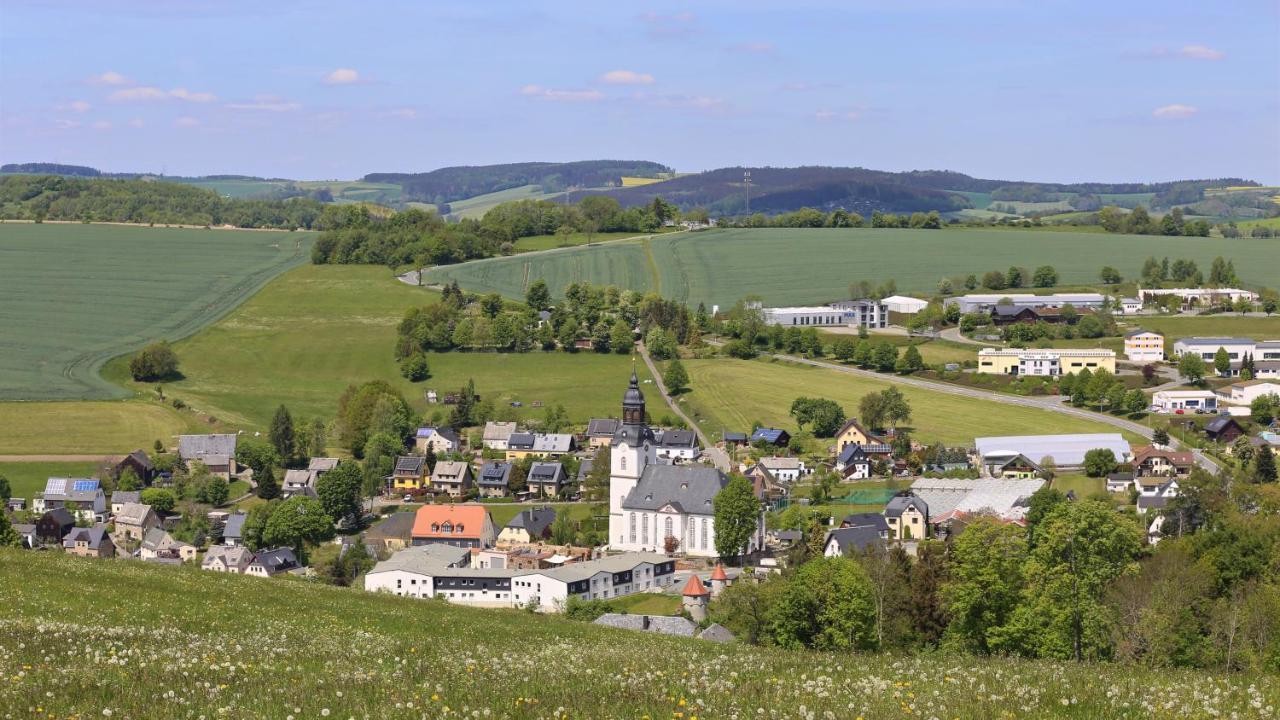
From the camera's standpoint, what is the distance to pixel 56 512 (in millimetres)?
89562

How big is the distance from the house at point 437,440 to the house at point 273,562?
25647 millimetres

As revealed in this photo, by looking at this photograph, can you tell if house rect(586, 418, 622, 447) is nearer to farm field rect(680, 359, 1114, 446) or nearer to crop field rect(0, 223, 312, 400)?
farm field rect(680, 359, 1114, 446)

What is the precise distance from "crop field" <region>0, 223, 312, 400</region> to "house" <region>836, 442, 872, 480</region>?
5651 cm

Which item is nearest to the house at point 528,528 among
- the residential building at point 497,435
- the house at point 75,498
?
the residential building at point 497,435

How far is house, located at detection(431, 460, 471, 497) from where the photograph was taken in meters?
102

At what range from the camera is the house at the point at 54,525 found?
286 ft

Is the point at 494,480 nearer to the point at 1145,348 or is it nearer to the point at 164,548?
the point at 164,548

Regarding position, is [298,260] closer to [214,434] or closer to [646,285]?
[646,285]

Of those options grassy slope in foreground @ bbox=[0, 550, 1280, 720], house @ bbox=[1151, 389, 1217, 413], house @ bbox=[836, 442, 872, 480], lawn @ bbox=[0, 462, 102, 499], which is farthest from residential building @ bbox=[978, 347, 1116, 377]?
grassy slope in foreground @ bbox=[0, 550, 1280, 720]

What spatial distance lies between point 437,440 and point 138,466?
21433 millimetres

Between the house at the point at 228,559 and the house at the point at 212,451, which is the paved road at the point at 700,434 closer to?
the house at the point at 228,559

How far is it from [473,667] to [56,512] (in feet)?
254

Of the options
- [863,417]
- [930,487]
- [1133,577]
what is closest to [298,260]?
[863,417]

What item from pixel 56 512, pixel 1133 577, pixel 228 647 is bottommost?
pixel 56 512
